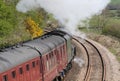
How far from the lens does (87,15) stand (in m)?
42.4

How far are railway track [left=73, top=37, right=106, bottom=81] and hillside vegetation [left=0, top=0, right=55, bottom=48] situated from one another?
323 inches

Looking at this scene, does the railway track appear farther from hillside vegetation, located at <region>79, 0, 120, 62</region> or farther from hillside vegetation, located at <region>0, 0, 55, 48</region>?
hillside vegetation, located at <region>0, 0, 55, 48</region>

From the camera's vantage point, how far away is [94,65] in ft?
104

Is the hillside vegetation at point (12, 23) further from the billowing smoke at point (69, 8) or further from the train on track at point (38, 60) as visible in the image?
the train on track at point (38, 60)

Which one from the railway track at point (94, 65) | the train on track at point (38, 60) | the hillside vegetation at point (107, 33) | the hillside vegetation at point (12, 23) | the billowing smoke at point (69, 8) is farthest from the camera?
the hillside vegetation at point (107, 33)

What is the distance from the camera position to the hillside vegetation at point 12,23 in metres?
35.7

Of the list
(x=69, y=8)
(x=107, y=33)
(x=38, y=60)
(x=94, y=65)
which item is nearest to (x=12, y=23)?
→ (x=69, y=8)

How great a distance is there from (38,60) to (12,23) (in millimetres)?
21302

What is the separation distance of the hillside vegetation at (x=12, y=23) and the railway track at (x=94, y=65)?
323 inches

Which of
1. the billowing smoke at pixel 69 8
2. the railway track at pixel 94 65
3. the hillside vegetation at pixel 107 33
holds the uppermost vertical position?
the billowing smoke at pixel 69 8

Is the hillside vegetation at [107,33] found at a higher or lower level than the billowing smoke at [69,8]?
lower

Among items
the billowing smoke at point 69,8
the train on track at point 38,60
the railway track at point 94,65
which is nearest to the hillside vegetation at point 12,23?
the billowing smoke at point 69,8

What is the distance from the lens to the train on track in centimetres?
1675

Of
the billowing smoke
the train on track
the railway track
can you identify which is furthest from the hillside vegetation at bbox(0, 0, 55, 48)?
the train on track
